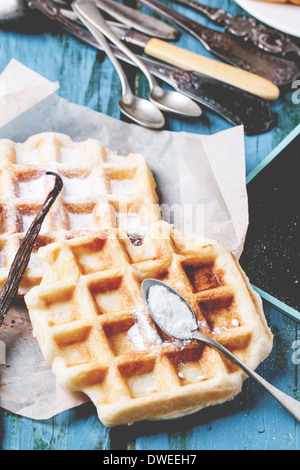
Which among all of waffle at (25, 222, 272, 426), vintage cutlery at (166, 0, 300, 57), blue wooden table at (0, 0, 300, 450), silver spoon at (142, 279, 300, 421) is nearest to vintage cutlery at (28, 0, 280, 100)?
vintage cutlery at (166, 0, 300, 57)

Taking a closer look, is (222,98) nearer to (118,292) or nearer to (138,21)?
(138,21)

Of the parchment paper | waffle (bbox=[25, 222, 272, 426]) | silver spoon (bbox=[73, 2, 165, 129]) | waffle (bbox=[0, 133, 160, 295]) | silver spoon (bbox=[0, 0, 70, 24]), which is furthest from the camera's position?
silver spoon (bbox=[0, 0, 70, 24])

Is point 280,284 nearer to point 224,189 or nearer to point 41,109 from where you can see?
point 224,189

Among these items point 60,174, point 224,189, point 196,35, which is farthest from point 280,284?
point 196,35

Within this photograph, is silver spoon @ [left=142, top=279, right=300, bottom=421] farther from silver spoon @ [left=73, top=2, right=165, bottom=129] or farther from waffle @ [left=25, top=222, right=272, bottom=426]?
silver spoon @ [left=73, top=2, right=165, bottom=129]

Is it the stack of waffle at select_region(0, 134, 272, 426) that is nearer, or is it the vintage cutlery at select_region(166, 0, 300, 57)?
the stack of waffle at select_region(0, 134, 272, 426)

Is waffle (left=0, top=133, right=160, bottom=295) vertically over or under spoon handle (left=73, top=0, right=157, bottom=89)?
under

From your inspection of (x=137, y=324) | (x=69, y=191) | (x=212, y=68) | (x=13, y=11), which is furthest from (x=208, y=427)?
(x=13, y=11)
